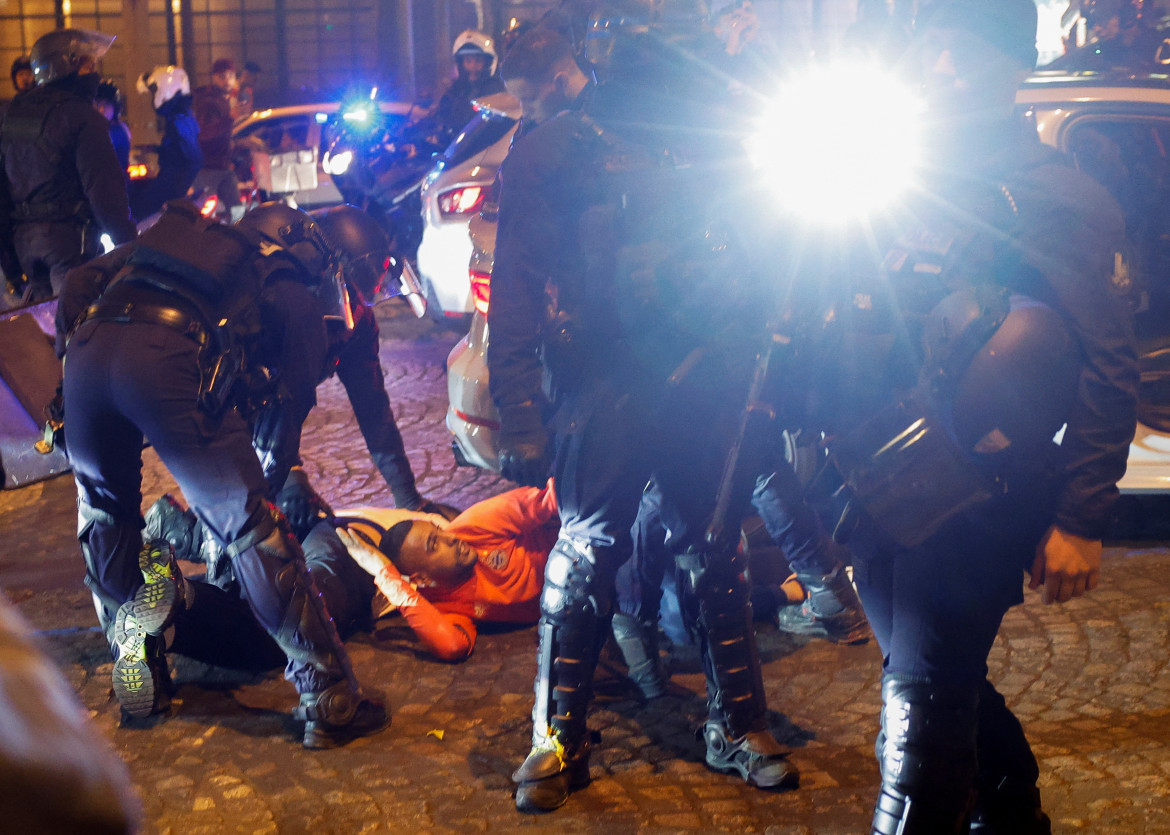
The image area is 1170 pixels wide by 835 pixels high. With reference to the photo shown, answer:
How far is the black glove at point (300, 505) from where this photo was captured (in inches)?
180

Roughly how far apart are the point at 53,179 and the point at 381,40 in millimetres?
16637

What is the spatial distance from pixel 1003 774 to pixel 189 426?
2479 millimetres

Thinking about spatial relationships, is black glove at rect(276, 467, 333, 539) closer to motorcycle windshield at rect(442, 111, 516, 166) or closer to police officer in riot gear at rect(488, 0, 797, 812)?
police officer in riot gear at rect(488, 0, 797, 812)

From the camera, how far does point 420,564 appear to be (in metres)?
4.42

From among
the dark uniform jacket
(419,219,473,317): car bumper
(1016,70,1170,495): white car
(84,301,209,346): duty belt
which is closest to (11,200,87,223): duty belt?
(419,219,473,317): car bumper

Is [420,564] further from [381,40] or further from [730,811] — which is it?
[381,40]

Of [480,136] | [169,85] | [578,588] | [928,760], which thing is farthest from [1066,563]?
[169,85]

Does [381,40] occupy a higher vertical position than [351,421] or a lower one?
higher

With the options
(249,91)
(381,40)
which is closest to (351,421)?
(249,91)

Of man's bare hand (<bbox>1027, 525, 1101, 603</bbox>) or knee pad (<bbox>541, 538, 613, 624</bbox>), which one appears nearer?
man's bare hand (<bbox>1027, 525, 1101, 603</bbox>)

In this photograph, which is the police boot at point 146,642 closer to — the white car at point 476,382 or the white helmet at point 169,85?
the white car at point 476,382

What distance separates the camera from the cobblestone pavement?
10.5 ft

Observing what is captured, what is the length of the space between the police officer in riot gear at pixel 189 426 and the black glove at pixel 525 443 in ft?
3.03

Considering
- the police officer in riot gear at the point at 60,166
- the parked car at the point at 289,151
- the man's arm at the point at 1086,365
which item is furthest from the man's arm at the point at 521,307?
the parked car at the point at 289,151
